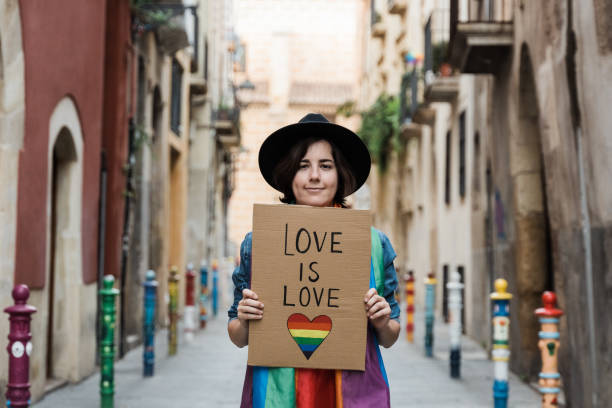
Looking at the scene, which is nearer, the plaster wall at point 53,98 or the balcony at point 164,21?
the plaster wall at point 53,98

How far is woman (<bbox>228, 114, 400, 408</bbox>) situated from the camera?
379 centimetres

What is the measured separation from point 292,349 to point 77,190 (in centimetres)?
782

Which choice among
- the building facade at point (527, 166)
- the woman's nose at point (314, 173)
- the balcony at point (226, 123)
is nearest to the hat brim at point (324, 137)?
the woman's nose at point (314, 173)

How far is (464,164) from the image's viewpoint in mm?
18391

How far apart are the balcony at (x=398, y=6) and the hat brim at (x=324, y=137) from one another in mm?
26608

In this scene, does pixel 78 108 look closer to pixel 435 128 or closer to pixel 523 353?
pixel 523 353

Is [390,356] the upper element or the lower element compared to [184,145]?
lower

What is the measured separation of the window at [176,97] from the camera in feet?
67.3

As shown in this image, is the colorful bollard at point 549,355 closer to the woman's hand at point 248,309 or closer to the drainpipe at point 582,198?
the drainpipe at point 582,198

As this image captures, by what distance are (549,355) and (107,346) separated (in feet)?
11.9

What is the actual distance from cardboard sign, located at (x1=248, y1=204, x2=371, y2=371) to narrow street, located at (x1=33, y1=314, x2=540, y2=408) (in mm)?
5730

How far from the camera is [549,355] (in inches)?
288

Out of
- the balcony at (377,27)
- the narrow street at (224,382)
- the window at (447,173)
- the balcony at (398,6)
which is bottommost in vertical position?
the narrow street at (224,382)

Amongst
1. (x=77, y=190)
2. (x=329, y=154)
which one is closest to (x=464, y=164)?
(x=77, y=190)
